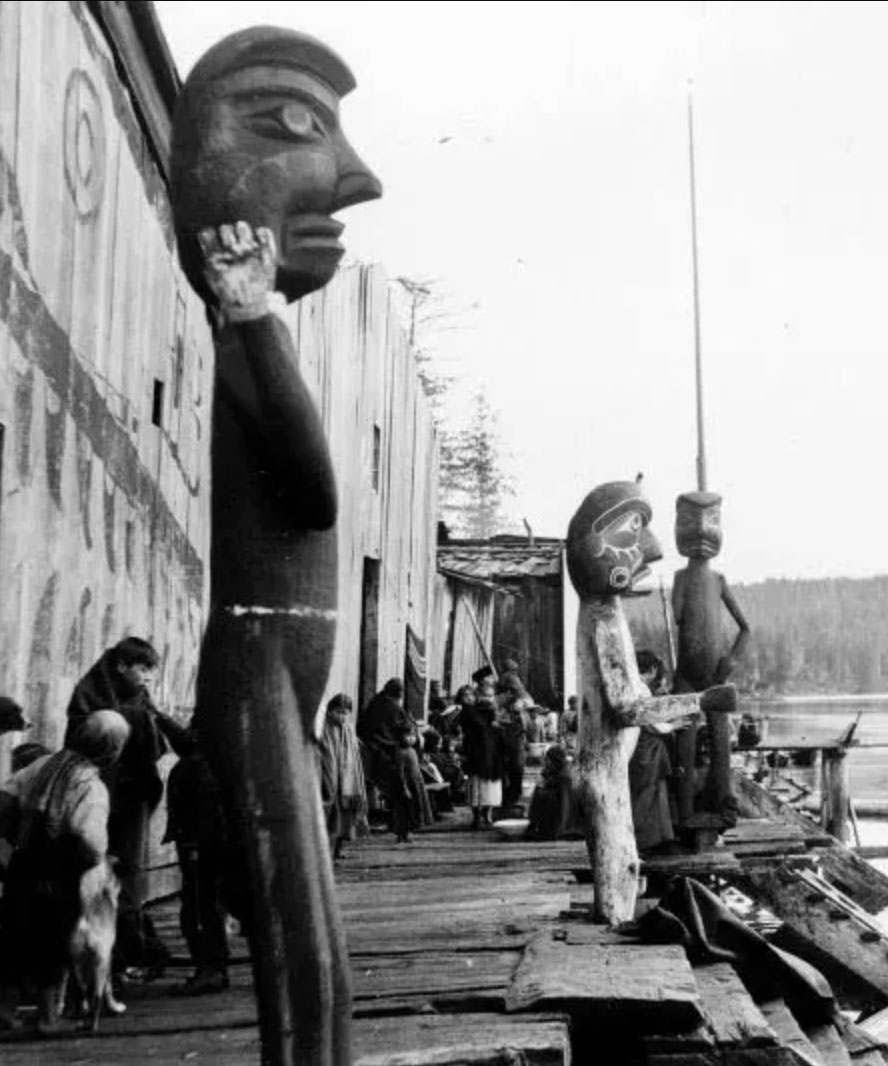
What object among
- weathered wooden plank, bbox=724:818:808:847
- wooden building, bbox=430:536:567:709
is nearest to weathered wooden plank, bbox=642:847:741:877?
weathered wooden plank, bbox=724:818:808:847

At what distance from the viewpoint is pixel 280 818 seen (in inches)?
129

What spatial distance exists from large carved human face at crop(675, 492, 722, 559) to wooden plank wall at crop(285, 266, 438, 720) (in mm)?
3711

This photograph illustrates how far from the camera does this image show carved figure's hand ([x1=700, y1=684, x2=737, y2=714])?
275 inches

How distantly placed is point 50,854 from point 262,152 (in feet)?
10.2

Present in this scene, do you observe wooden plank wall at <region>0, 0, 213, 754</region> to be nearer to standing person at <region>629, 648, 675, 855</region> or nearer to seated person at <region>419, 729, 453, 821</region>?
standing person at <region>629, 648, 675, 855</region>

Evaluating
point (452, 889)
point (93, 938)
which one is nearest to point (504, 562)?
point (452, 889)

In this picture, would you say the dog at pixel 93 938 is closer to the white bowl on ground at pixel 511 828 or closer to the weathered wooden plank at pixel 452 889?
the weathered wooden plank at pixel 452 889

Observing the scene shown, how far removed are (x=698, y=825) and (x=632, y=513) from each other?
3204 millimetres

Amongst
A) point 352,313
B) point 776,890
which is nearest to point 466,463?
point 352,313

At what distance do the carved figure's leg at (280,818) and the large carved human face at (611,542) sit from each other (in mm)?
3826

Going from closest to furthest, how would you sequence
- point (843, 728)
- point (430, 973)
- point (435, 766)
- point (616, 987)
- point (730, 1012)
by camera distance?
point (616, 987) < point (730, 1012) < point (430, 973) < point (435, 766) < point (843, 728)

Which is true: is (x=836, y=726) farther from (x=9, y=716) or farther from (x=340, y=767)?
(x=9, y=716)

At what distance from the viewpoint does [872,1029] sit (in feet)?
30.8

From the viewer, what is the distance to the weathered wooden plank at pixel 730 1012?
5.18 meters
